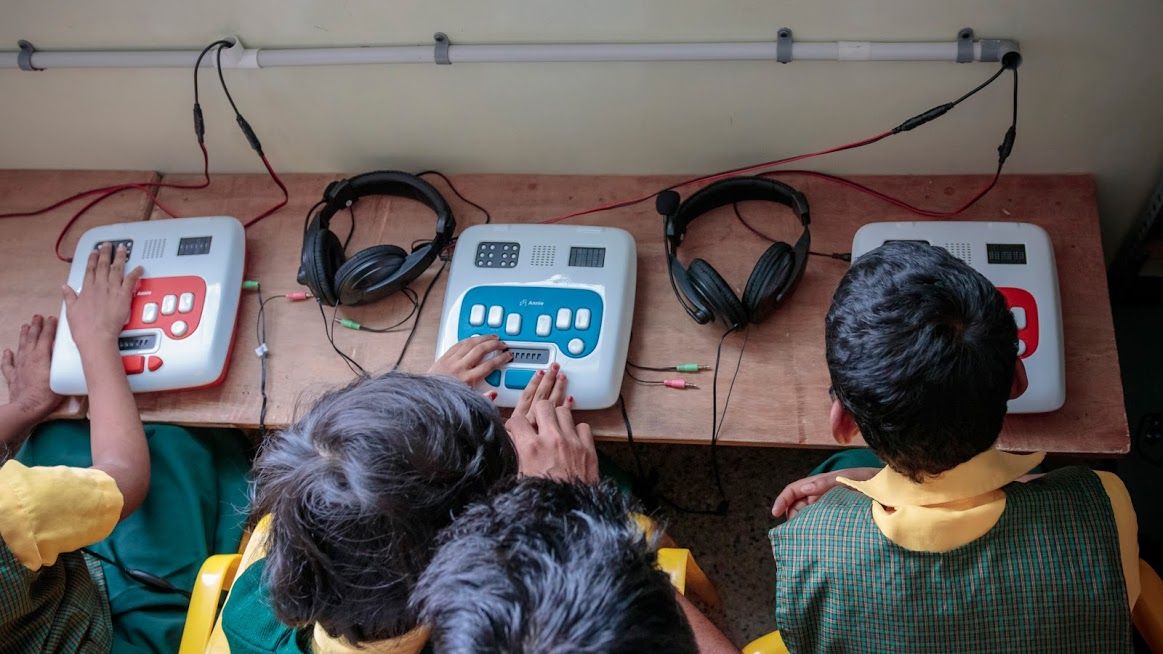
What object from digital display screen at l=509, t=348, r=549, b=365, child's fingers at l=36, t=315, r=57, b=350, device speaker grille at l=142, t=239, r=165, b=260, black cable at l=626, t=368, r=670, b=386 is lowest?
black cable at l=626, t=368, r=670, b=386

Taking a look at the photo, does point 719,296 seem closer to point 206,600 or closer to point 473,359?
point 473,359

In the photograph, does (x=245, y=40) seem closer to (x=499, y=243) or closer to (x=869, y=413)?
(x=499, y=243)

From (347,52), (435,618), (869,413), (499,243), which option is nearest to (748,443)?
(869,413)

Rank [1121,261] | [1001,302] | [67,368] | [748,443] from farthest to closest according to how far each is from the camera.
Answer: [1121,261]
[67,368]
[748,443]
[1001,302]

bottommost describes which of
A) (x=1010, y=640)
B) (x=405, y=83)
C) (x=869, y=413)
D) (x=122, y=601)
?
(x=122, y=601)

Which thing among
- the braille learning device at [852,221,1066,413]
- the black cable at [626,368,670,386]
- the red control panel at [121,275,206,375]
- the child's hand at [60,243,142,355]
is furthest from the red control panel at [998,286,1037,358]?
the child's hand at [60,243,142,355]

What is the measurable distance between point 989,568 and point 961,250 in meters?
0.51

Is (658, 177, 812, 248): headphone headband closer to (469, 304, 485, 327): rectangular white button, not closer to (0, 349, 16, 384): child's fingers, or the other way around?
(469, 304, 485, 327): rectangular white button

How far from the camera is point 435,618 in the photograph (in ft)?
2.34

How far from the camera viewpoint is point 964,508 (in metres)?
0.99

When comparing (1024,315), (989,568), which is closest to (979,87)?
(1024,315)

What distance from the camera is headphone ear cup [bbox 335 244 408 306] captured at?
140cm

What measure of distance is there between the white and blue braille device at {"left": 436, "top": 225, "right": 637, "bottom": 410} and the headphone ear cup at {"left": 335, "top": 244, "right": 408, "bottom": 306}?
0.09 meters

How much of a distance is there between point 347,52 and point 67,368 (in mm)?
618
